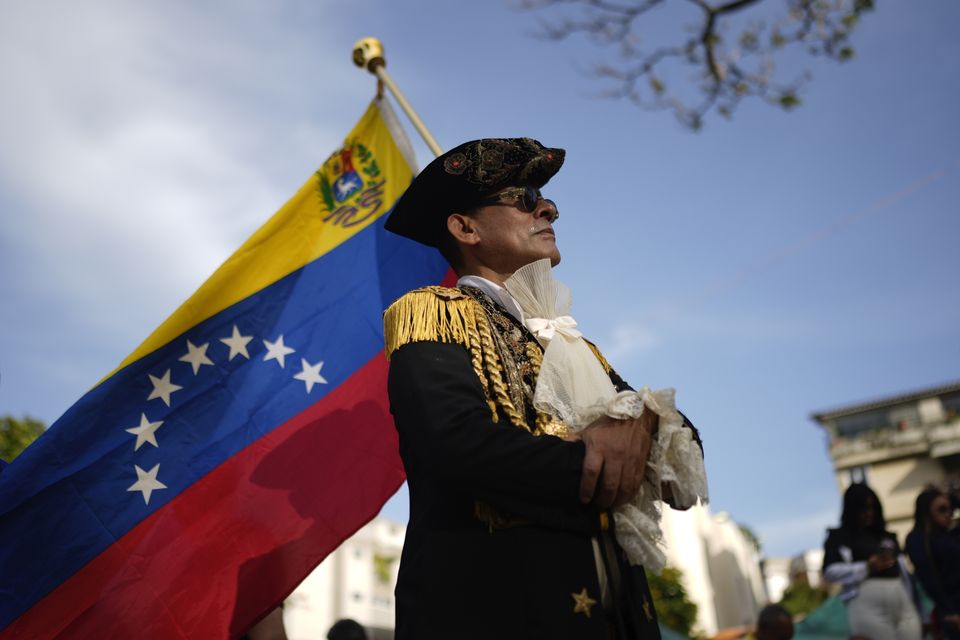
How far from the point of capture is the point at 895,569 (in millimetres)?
7289

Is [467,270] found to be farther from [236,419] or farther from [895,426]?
[895,426]

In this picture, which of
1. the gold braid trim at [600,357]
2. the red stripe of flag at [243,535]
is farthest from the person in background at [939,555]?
the gold braid trim at [600,357]

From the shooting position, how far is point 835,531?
7559 millimetres

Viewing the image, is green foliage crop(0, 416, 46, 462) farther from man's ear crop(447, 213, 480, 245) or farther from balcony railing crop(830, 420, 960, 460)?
balcony railing crop(830, 420, 960, 460)

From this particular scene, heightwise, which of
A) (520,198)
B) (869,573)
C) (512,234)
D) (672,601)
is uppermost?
(672,601)

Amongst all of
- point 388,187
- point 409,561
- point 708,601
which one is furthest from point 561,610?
point 708,601

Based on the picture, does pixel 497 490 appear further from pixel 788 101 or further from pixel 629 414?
pixel 788 101

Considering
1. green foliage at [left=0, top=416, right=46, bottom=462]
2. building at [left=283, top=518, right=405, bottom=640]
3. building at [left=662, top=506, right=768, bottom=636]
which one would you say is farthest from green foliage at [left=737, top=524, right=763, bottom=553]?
green foliage at [left=0, top=416, right=46, bottom=462]

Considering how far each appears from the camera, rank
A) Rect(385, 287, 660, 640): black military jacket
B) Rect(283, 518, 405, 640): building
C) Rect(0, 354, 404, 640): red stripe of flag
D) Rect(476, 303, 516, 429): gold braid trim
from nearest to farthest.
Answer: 1. Rect(385, 287, 660, 640): black military jacket
2. Rect(476, 303, 516, 429): gold braid trim
3. Rect(0, 354, 404, 640): red stripe of flag
4. Rect(283, 518, 405, 640): building

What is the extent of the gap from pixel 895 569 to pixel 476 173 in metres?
5.76

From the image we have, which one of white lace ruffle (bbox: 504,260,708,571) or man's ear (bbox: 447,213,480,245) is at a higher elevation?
man's ear (bbox: 447,213,480,245)

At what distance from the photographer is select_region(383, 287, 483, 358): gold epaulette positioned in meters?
2.73

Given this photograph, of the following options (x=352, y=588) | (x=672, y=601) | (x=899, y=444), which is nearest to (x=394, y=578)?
(x=352, y=588)

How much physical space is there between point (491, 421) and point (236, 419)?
2.65 metres
